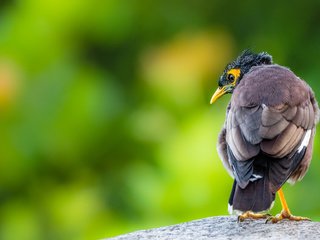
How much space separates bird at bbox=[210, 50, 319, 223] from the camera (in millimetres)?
7305

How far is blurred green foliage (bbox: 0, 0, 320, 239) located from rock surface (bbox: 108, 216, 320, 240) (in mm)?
2308

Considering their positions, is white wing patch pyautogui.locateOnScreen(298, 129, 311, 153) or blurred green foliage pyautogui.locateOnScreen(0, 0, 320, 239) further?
blurred green foliage pyautogui.locateOnScreen(0, 0, 320, 239)

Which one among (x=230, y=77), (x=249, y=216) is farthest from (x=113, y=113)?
(x=249, y=216)

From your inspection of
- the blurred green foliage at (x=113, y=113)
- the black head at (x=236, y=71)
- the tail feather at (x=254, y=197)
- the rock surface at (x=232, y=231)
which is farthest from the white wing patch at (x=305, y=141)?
the blurred green foliage at (x=113, y=113)

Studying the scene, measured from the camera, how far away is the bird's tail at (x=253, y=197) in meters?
7.20

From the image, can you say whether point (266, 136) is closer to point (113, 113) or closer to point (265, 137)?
point (265, 137)

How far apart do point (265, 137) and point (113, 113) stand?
518 cm

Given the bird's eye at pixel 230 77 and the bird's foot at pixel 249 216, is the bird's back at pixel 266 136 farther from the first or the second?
the bird's eye at pixel 230 77

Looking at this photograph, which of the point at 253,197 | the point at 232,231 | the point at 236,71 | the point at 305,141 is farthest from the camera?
the point at 236,71

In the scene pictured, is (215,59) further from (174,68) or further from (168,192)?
(168,192)

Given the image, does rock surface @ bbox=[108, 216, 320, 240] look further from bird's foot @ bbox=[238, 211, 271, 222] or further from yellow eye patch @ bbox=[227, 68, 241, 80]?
yellow eye patch @ bbox=[227, 68, 241, 80]

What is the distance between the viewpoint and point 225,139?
7754 millimetres

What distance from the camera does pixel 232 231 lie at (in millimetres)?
7355

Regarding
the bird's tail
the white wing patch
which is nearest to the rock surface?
the bird's tail
